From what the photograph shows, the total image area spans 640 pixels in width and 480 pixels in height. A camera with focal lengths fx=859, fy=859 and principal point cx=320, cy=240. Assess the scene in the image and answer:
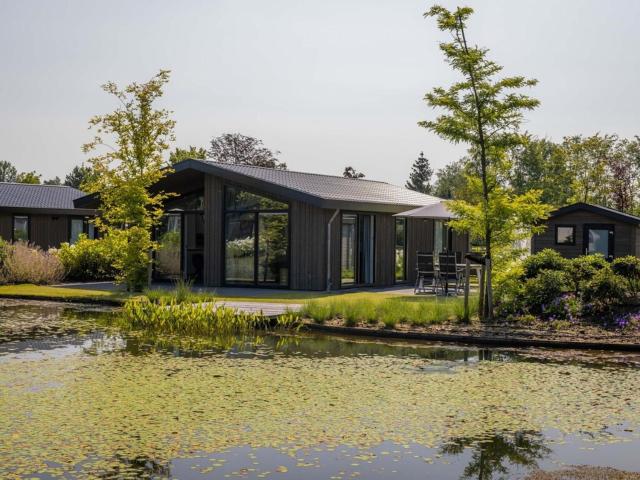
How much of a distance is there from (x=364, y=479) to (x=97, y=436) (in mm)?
2170

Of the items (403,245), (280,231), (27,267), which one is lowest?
(27,267)

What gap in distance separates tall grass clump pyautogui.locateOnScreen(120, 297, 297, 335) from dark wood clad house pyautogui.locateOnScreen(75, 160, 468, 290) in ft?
18.6

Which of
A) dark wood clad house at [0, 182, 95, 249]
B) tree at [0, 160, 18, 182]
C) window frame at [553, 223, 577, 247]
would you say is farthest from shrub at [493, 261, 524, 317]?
tree at [0, 160, 18, 182]

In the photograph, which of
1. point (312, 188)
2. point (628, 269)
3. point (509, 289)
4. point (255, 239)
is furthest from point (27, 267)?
point (628, 269)

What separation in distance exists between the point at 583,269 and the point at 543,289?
911 mm

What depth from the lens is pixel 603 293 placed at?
43.4ft

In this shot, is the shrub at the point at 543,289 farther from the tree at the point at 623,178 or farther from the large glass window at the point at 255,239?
the tree at the point at 623,178

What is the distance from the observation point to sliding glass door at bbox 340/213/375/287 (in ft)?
66.4

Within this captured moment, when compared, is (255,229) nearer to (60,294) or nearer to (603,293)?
(60,294)

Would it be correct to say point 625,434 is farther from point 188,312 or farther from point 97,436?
point 188,312

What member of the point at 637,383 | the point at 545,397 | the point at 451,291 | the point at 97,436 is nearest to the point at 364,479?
the point at 97,436

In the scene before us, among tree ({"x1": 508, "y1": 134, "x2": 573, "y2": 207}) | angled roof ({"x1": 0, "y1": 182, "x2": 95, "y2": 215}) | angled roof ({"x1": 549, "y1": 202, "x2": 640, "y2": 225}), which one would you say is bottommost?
angled roof ({"x1": 549, "y1": 202, "x2": 640, "y2": 225})

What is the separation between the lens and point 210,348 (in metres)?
11.2

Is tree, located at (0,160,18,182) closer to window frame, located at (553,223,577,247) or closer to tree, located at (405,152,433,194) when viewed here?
tree, located at (405,152,433,194)
